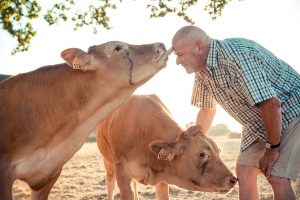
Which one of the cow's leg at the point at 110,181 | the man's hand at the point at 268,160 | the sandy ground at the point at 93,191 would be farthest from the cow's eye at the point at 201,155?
the cow's leg at the point at 110,181

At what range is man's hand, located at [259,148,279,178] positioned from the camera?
15.9 ft

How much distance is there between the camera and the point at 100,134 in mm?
8117

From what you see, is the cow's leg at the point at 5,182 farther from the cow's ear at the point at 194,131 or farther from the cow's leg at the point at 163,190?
the cow's leg at the point at 163,190

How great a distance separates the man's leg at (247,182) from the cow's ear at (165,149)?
90cm

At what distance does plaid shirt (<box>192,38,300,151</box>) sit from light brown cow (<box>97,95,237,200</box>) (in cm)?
77

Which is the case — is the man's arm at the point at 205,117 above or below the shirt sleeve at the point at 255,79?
below

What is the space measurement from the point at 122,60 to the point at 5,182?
1936mm

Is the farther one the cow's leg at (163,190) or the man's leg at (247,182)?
the cow's leg at (163,190)

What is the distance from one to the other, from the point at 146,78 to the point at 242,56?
1.19 meters

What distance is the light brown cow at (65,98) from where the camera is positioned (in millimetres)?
5012

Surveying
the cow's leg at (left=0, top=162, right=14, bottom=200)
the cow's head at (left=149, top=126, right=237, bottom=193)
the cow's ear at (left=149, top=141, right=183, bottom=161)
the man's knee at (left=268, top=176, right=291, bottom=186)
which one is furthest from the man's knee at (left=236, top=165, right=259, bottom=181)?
the cow's leg at (left=0, top=162, right=14, bottom=200)

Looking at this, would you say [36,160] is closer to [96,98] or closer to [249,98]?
[96,98]

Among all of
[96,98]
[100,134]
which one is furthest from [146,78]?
[100,134]

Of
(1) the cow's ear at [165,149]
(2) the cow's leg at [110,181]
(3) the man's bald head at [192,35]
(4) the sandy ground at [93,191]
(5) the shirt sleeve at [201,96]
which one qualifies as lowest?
(4) the sandy ground at [93,191]
